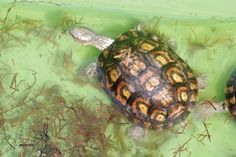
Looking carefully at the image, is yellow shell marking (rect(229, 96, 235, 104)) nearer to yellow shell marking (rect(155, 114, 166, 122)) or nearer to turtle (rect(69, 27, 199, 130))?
turtle (rect(69, 27, 199, 130))

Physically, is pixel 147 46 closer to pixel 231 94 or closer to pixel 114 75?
pixel 114 75

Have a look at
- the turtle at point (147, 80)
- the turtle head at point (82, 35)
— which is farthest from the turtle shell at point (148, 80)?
the turtle head at point (82, 35)

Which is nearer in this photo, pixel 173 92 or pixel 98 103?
pixel 173 92

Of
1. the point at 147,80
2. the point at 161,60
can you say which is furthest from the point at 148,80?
the point at 161,60

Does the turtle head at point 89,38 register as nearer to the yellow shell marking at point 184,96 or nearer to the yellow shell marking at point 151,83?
the yellow shell marking at point 151,83

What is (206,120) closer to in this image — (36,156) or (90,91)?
(90,91)

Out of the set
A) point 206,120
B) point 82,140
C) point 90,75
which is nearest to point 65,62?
point 90,75

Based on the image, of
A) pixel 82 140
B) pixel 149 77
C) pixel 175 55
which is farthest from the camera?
pixel 82 140
